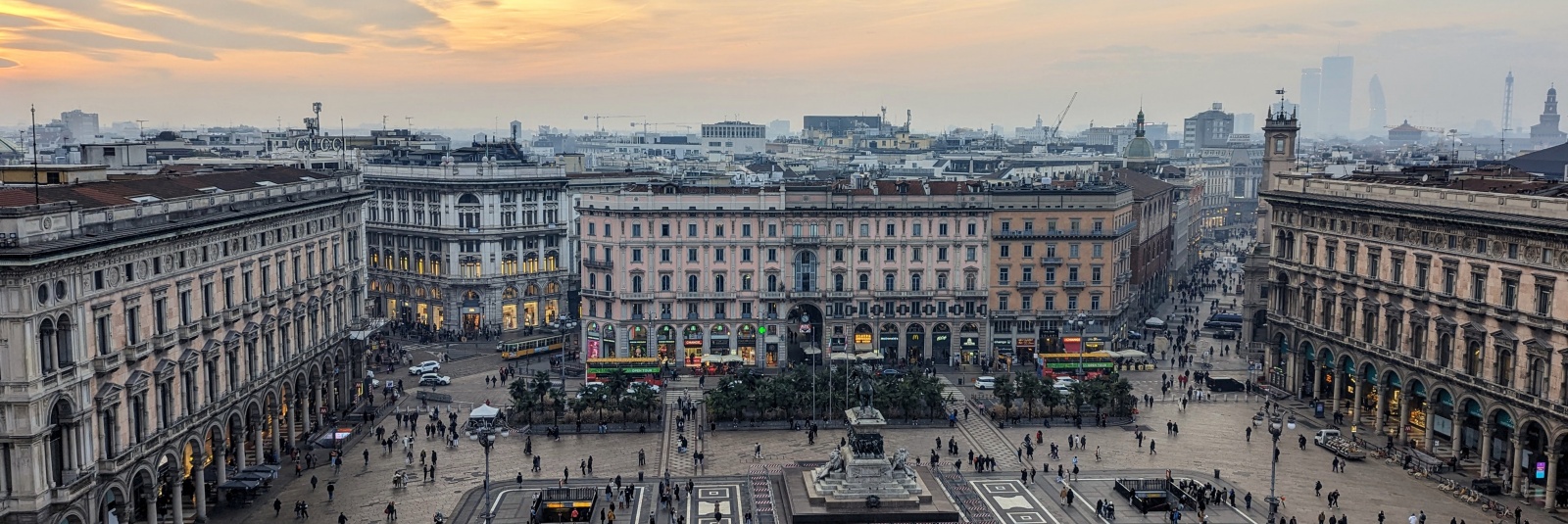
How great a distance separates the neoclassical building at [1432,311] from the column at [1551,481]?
0.25 ft

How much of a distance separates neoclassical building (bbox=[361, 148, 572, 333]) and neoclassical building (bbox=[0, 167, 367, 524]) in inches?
1651

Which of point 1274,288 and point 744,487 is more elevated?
point 1274,288

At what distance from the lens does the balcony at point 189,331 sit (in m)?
67.3

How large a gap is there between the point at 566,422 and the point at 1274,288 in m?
56.6

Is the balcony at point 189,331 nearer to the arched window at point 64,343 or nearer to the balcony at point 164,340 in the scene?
the balcony at point 164,340

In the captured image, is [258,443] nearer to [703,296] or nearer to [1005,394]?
[703,296]

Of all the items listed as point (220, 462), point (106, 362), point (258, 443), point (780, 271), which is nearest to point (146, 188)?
point (106, 362)

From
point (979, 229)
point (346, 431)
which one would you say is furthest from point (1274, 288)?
point (346, 431)

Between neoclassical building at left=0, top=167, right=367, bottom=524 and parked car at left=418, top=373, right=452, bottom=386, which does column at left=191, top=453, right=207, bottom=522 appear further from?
parked car at left=418, top=373, right=452, bottom=386

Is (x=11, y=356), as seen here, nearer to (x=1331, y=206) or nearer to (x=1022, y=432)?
(x=1022, y=432)

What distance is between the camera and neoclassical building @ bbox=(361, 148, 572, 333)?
136000mm

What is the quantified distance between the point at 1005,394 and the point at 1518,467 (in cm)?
3211

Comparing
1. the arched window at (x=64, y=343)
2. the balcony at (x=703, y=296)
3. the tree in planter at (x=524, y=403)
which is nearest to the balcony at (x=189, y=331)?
the arched window at (x=64, y=343)

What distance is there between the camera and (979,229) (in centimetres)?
11725
